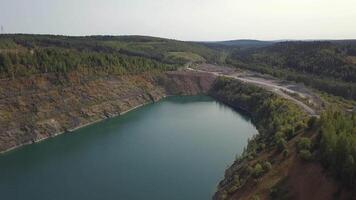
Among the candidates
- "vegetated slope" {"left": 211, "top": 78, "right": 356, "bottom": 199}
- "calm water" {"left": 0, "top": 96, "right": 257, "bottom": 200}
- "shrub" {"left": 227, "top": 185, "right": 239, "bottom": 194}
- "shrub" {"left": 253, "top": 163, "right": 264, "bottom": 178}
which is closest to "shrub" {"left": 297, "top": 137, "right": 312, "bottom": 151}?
"vegetated slope" {"left": 211, "top": 78, "right": 356, "bottom": 199}

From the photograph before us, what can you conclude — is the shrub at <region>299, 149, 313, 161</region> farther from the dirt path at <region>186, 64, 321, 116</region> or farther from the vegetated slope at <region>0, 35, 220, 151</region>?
the vegetated slope at <region>0, 35, 220, 151</region>

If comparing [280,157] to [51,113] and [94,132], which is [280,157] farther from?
[51,113]

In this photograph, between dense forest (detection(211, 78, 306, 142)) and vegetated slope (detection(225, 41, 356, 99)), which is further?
vegetated slope (detection(225, 41, 356, 99))

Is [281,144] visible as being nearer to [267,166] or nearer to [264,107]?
[267,166]

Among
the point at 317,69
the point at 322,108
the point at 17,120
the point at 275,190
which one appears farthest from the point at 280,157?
the point at 317,69

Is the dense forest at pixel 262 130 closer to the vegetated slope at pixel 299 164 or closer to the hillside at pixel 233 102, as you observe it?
the vegetated slope at pixel 299 164

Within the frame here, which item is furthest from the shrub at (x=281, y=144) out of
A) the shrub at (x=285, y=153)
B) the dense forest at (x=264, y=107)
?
the dense forest at (x=264, y=107)
